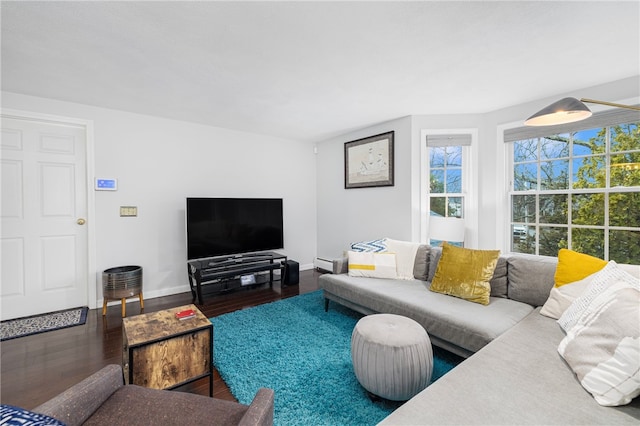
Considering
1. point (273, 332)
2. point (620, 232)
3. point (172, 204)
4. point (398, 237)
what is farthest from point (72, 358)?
point (620, 232)

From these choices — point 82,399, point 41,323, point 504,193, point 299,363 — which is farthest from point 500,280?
point 41,323

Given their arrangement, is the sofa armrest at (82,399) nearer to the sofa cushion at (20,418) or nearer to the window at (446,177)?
the sofa cushion at (20,418)

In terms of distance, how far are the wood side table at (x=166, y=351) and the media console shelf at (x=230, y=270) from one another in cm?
146

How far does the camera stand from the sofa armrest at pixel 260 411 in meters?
0.92

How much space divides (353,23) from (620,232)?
304 centimetres

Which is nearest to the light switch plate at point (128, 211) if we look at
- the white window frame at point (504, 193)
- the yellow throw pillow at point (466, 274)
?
the yellow throw pillow at point (466, 274)

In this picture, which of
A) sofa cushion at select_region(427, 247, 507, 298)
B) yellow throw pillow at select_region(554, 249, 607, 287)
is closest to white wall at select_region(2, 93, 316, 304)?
sofa cushion at select_region(427, 247, 507, 298)

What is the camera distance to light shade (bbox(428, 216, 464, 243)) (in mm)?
3119

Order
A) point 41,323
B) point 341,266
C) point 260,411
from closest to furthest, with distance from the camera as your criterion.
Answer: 1. point 260,411
2. point 41,323
3. point 341,266

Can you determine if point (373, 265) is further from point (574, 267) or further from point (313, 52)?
point (313, 52)

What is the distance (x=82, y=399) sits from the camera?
1.03 m

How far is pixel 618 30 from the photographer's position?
5.90 feet

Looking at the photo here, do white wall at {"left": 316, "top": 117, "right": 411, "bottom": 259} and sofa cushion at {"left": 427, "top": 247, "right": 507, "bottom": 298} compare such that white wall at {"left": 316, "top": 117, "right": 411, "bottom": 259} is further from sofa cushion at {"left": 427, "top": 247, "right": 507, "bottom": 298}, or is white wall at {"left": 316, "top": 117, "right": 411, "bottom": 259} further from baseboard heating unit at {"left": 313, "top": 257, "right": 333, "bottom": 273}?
sofa cushion at {"left": 427, "top": 247, "right": 507, "bottom": 298}

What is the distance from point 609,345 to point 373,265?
189 cm
